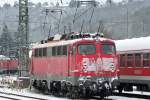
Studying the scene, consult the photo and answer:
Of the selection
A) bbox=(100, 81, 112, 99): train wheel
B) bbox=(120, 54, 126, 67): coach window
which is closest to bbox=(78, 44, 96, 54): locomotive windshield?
bbox=(100, 81, 112, 99): train wheel

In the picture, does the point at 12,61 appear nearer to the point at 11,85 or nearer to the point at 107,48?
the point at 11,85

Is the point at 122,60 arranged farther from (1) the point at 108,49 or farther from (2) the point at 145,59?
(1) the point at 108,49

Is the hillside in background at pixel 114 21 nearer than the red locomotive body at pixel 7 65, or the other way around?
the red locomotive body at pixel 7 65

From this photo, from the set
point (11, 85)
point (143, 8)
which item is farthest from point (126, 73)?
point (143, 8)

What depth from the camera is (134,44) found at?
1139 inches

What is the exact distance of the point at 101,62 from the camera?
26688mm

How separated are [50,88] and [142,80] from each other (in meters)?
6.28

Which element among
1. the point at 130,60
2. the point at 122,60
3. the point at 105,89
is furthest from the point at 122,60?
the point at 105,89

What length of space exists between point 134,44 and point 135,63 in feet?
3.90

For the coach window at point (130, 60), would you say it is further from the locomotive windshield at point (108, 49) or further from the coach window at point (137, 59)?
the locomotive windshield at point (108, 49)

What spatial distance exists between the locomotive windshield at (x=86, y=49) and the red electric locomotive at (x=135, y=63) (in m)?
3.01

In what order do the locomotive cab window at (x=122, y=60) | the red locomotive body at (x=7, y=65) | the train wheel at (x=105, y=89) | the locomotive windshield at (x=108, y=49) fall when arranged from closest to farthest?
the train wheel at (x=105, y=89) → the locomotive windshield at (x=108, y=49) → the locomotive cab window at (x=122, y=60) → the red locomotive body at (x=7, y=65)

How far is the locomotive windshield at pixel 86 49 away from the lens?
1055 inches

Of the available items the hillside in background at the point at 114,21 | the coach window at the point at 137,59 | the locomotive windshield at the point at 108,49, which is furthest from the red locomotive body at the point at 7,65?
the locomotive windshield at the point at 108,49
